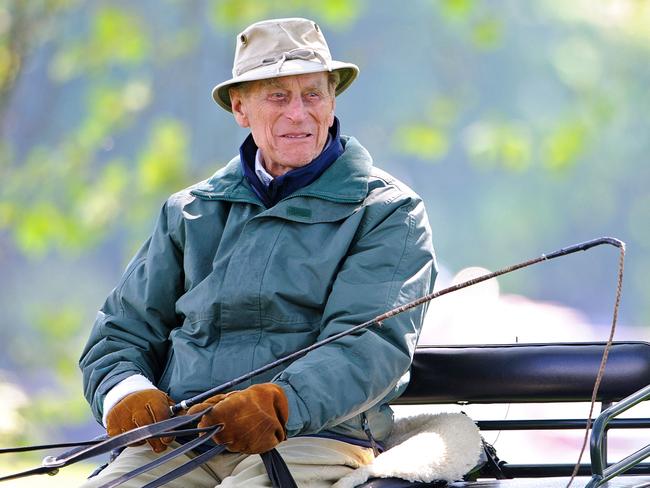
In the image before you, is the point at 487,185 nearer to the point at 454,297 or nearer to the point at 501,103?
the point at 501,103

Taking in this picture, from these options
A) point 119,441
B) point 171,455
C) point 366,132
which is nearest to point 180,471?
point 171,455

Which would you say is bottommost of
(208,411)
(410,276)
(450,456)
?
(450,456)

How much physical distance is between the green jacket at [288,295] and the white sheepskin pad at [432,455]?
0.42ft

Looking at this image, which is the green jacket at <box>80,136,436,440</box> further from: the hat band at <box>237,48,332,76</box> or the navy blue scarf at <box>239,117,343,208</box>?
the hat band at <box>237,48,332,76</box>

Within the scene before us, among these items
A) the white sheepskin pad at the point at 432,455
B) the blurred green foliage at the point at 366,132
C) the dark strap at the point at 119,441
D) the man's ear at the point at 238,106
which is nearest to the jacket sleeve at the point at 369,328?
the white sheepskin pad at the point at 432,455

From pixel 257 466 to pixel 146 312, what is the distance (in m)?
0.64

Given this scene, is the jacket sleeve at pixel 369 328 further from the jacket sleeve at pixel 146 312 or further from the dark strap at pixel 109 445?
the jacket sleeve at pixel 146 312

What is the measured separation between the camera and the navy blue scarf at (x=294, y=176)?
3.14 metres

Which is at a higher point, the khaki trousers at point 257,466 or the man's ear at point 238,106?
the man's ear at point 238,106

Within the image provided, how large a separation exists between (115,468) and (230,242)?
2.10 ft

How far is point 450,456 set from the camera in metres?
2.83

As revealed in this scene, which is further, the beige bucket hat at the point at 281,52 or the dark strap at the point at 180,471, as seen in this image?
the beige bucket hat at the point at 281,52

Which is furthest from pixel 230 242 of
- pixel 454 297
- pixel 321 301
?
pixel 454 297

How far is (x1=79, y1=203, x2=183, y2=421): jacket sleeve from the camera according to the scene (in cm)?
321
